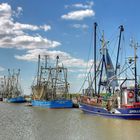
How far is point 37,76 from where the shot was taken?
109m

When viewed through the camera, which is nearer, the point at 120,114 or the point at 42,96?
the point at 120,114

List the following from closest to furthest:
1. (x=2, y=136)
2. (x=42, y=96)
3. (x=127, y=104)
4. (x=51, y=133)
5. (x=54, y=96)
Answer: (x=2, y=136) → (x=51, y=133) → (x=127, y=104) → (x=54, y=96) → (x=42, y=96)

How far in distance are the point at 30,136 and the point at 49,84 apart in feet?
223

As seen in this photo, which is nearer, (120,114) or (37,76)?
(120,114)

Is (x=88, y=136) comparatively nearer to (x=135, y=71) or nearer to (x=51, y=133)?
(x=51, y=133)

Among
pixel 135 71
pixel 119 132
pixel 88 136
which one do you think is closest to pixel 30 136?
pixel 88 136

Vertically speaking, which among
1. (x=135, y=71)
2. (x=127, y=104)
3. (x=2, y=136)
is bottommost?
(x=2, y=136)

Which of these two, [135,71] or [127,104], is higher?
[135,71]

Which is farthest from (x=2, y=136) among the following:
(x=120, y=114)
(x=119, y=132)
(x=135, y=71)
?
(x=135, y=71)

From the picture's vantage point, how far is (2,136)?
114 feet

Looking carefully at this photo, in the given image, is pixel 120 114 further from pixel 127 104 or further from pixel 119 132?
pixel 119 132

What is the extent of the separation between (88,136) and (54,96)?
205 ft

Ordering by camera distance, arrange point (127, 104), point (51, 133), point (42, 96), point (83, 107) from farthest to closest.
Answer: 1. point (42, 96)
2. point (83, 107)
3. point (127, 104)
4. point (51, 133)

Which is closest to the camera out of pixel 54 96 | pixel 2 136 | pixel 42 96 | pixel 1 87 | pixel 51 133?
pixel 2 136
